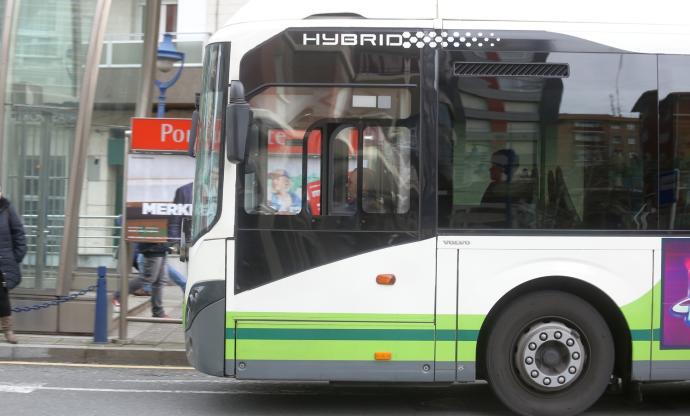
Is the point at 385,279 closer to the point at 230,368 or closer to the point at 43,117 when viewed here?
the point at 230,368

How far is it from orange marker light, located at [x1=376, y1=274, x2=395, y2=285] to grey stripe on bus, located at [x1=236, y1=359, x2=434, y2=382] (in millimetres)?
621

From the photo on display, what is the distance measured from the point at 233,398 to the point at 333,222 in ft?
6.80

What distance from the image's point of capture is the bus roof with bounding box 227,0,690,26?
6.73m

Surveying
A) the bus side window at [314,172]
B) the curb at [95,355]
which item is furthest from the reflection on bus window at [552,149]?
the curb at [95,355]

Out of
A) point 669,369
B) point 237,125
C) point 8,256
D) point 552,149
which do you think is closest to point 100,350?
point 8,256

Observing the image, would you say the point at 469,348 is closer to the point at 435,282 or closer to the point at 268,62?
the point at 435,282

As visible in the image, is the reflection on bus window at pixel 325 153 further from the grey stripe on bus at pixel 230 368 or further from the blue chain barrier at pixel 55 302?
the blue chain barrier at pixel 55 302

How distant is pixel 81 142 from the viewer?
1057 centimetres

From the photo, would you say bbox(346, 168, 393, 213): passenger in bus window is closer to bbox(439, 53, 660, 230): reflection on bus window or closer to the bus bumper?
bbox(439, 53, 660, 230): reflection on bus window

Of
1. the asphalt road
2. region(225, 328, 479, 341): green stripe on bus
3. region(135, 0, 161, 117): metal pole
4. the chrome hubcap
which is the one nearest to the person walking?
region(135, 0, 161, 117): metal pole

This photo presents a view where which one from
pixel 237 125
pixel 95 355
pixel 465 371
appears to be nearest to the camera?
pixel 237 125

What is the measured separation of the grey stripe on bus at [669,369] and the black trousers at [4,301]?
6.87 metres

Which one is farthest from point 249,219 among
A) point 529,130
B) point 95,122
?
point 95,122

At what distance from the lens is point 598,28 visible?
6738 millimetres
